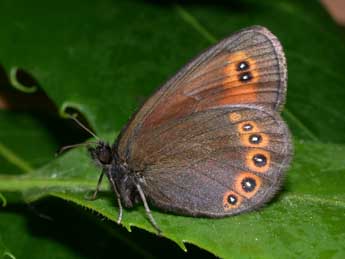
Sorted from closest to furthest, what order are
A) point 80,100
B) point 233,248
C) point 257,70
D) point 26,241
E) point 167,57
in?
point 233,248 < point 257,70 < point 26,241 < point 80,100 < point 167,57

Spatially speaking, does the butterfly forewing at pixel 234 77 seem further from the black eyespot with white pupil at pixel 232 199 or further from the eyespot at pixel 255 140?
the black eyespot with white pupil at pixel 232 199

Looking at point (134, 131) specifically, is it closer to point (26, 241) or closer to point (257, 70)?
point (257, 70)

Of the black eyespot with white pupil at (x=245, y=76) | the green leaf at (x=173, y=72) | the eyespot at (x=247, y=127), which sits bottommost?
the green leaf at (x=173, y=72)

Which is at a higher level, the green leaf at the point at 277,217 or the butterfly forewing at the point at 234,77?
the butterfly forewing at the point at 234,77

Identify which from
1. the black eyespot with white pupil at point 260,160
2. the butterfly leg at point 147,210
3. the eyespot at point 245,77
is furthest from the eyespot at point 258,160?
the butterfly leg at point 147,210

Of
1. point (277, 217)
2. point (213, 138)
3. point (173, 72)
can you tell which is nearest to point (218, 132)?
point (213, 138)

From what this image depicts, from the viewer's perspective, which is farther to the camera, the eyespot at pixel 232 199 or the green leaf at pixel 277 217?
the eyespot at pixel 232 199

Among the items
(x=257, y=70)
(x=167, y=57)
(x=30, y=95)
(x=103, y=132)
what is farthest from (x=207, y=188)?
(x=30, y=95)
